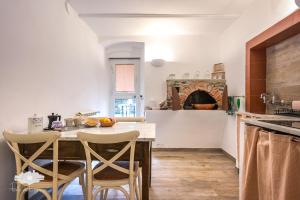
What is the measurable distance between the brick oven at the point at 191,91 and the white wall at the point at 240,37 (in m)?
0.27

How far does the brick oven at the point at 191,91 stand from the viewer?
4277 millimetres

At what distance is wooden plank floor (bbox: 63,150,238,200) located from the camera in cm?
246

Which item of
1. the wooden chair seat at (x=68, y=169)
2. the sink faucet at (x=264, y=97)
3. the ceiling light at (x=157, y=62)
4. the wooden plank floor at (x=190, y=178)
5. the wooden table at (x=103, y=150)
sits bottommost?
the wooden plank floor at (x=190, y=178)

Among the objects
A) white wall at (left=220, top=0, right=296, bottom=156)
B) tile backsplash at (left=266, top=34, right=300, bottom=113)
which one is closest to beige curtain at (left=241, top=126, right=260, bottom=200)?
tile backsplash at (left=266, top=34, right=300, bottom=113)

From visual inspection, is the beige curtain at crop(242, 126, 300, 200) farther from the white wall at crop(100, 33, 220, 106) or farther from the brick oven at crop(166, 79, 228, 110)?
the white wall at crop(100, 33, 220, 106)

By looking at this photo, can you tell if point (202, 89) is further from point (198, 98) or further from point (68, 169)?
point (68, 169)

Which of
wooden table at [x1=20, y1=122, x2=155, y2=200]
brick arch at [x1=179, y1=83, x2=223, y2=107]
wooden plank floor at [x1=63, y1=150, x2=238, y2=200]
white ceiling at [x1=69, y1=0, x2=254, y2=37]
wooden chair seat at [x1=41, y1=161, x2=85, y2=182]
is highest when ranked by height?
white ceiling at [x1=69, y1=0, x2=254, y2=37]

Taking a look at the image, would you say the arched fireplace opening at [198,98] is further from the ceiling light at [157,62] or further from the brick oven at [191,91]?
the ceiling light at [157,62]

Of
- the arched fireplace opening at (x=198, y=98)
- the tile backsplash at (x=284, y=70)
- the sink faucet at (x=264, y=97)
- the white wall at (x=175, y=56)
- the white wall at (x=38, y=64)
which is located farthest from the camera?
the white wall at (x=175, y=56)

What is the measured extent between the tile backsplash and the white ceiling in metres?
0.86

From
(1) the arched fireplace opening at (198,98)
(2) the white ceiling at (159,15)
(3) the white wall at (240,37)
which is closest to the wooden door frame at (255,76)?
(3) the white wall at (240,37)

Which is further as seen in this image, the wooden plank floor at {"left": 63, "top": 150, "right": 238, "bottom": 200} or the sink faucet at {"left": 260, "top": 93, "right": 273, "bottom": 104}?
the sink faucet at {"left": 260, "top": 93, "right": 273, "bottom": 104}

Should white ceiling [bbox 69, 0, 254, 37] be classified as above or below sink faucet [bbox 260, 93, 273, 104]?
above

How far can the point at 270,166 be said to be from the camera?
1249mm
